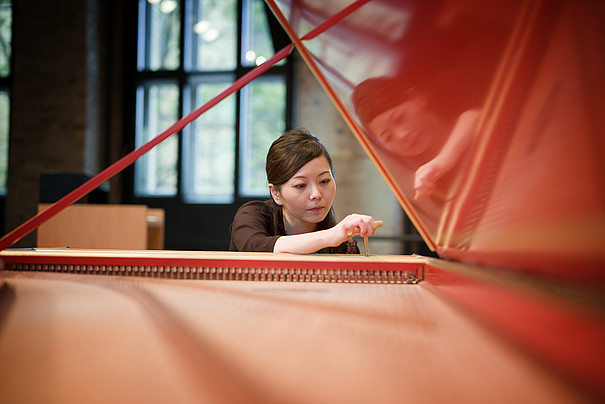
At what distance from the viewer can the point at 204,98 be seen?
16.3ft

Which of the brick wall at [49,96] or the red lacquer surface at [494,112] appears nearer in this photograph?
the red lacquer surface at [494,112]

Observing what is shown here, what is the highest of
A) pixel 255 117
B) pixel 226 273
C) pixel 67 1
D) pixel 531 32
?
pixel 67 1

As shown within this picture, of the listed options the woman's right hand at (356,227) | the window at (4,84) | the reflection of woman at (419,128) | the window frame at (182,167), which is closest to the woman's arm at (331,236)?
the woman's right hand at (356,227)

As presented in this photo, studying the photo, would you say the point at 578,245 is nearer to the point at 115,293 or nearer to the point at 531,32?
the point at 531,32

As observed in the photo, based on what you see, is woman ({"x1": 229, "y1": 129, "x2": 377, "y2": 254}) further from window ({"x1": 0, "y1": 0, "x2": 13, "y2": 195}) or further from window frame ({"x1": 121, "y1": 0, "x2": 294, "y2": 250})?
window ({"x1": 0, "y1": 0, "x2": 13, "y2": 195})

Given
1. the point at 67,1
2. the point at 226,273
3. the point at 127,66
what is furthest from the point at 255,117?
the point at 226,273

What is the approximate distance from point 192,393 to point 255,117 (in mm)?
4784

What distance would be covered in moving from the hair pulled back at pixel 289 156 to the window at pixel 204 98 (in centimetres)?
334

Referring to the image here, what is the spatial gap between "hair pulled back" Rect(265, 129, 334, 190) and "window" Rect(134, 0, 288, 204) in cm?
334

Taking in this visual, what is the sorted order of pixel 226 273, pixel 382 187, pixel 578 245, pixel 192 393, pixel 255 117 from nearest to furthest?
pixel 192 393, pixel 578 245, pixel 226 273, pixel 382 187, pixel 255 117

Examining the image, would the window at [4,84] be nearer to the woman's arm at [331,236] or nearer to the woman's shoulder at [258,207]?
the woman's shoulder at [258,207]

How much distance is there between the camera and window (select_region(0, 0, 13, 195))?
4.89 metres

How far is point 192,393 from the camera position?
0.77ft

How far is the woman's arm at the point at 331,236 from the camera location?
98 cm
